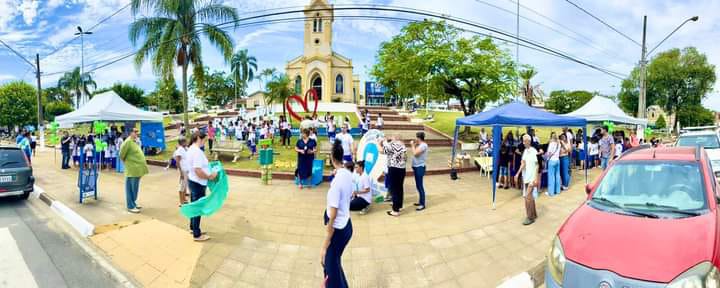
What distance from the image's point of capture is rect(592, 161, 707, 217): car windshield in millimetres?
3535

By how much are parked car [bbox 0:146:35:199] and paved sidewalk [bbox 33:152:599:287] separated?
84cm

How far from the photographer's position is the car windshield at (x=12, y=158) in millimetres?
8156

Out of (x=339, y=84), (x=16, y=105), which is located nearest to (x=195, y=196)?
(x=339, y=84)

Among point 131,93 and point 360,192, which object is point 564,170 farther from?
point 131,93

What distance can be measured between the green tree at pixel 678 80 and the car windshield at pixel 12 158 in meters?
54.2

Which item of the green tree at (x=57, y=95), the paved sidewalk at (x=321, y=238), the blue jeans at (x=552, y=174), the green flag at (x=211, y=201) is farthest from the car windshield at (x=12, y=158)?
the green tree at (x=57, y=95)

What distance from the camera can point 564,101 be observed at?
56.0 m

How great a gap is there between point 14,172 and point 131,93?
5649cm

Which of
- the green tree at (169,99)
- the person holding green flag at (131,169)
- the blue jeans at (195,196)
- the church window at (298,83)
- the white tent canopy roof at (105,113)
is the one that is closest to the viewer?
the blue jeans at (195,196)

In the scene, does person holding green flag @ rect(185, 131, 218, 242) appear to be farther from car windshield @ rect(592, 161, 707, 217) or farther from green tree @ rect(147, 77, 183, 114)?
green tree @ rect(147, 77, 183, 114)

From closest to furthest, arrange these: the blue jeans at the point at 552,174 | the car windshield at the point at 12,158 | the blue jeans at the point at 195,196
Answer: the blue jeans at the point at 195,196 → the car windshield at the point at 12,158 → the blue jeans at the point at 552,174

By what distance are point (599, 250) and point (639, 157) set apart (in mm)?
2187

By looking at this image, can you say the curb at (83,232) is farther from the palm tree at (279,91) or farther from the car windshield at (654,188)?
the palm tree at (279,91)

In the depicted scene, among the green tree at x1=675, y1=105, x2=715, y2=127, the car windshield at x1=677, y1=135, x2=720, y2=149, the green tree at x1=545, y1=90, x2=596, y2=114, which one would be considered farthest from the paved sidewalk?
the green tree at x1=545, y1=90, x2=596, y2=114
